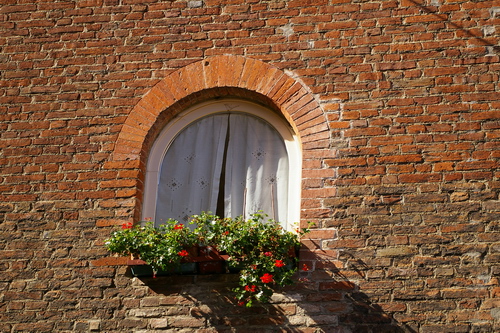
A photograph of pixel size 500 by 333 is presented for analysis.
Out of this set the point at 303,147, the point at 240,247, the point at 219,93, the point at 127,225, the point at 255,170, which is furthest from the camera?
the point at 219,93

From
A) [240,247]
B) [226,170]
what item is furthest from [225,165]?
[240,247]

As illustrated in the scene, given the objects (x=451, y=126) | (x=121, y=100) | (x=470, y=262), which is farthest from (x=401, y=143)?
(x=121, y=100)

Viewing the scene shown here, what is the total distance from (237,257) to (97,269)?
1.22 metres

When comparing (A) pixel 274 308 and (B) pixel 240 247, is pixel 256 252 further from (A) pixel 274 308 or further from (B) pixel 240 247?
(A) pixel 274 308

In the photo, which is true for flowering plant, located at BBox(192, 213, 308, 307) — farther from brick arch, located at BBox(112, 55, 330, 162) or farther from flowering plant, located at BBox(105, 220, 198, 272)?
brick arch, located at BBox(112, 55, 330, 162)

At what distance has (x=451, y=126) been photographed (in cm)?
588

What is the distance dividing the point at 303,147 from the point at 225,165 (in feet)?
2.56

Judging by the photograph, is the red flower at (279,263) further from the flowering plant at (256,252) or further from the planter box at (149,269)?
the planter box at (149,269)

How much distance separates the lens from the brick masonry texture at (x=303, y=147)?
5.46 meters

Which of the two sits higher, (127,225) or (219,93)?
(219,93)

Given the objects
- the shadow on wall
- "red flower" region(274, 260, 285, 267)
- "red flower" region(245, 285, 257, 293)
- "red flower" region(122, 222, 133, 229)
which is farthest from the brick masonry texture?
"red flower" region(274, 260, 285, 267)

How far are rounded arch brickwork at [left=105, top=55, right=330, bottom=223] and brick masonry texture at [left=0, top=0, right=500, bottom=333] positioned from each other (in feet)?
0.05

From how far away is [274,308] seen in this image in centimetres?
545

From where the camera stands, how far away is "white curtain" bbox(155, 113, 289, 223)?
6105 millimetres
